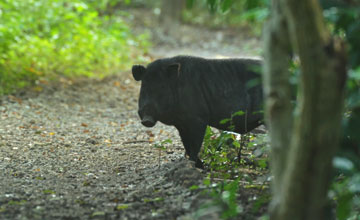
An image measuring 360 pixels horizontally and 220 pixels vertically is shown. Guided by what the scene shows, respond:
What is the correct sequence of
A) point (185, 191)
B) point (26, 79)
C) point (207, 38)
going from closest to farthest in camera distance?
point (185, 191)
point (26, 79)
point (207, 38)

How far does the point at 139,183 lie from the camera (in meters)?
4.79

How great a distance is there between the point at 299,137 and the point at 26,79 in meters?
7.81

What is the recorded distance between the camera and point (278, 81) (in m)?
2.68

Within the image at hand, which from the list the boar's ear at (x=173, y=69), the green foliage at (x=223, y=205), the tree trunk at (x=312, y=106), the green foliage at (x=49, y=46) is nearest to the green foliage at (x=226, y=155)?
the boar's ear at (x=173, y=69)

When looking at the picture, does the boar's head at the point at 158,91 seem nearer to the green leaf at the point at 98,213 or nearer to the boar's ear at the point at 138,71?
the boar's ear at the point at 138,71

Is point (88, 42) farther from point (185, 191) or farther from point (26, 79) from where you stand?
point (185, 191)

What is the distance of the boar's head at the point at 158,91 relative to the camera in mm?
5145

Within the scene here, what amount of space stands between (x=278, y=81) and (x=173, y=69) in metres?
2.57

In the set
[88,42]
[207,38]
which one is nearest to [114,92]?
[88,42]

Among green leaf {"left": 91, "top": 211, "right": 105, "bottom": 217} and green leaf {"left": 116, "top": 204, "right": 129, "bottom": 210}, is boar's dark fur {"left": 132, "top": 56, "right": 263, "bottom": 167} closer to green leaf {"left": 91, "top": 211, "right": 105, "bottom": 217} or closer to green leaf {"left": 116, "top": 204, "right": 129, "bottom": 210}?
green leaf {"left": 116, "top": 204, "right": 129, "bottom": 210}

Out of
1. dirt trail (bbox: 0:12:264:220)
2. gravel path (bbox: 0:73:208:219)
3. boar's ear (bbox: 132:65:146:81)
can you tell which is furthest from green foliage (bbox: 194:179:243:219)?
boar's ear (bbox: 132:65:146:81)

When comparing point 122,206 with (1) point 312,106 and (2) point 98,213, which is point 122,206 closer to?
(2) point 98,213

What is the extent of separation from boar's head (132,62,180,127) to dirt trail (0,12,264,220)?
19.9 inches

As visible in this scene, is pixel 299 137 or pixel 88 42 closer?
pixel 299 137
